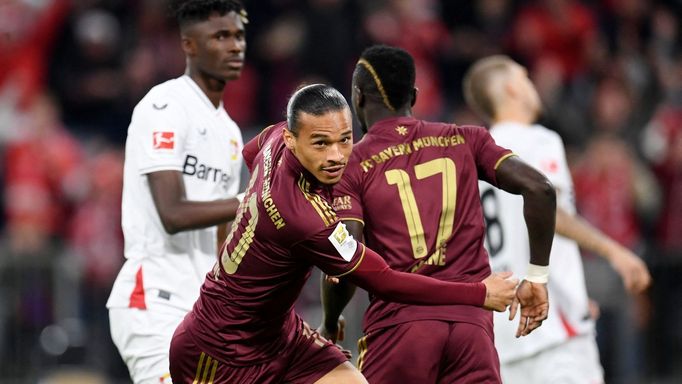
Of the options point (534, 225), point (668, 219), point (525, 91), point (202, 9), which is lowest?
point (668, 219)

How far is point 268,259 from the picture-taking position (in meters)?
5.64

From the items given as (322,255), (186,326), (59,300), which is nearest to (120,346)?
(186,326)

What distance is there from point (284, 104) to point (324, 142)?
8.00 meters

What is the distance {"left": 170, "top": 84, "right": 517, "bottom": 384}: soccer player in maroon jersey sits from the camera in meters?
5.50

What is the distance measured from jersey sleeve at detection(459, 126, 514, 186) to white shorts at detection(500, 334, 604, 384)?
213 cm

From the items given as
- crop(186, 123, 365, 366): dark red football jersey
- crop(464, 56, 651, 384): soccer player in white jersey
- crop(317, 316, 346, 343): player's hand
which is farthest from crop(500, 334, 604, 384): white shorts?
crop(186, 123, 365, 366): dark red football jersey

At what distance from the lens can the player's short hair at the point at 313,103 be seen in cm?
552

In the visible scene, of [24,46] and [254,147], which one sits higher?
[254,147]

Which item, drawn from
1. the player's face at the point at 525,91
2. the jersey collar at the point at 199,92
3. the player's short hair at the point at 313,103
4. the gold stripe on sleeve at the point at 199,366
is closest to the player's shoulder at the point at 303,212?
the player's short hair at the point at 313,103

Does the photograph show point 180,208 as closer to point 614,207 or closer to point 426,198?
point 426,198

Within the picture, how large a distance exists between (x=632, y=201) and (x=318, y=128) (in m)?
7.71

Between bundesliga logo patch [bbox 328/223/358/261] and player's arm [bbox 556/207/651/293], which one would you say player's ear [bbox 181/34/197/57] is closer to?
bundesliga logo patch [bbox 328/223/358/261]

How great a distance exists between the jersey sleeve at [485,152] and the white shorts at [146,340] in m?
1.84

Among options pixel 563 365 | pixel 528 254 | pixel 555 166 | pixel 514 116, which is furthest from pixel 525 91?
pixel 563 365
